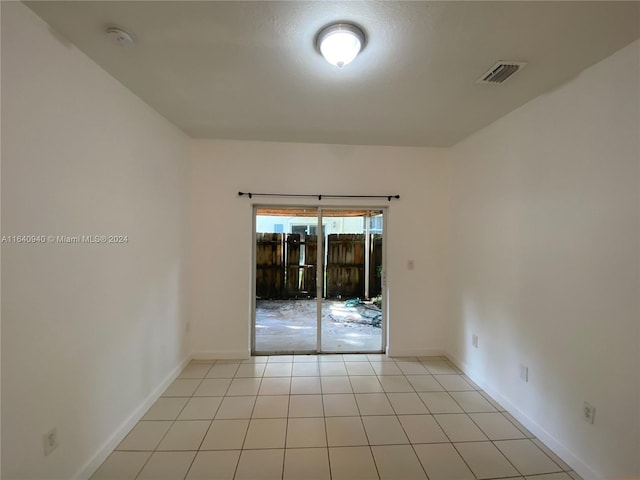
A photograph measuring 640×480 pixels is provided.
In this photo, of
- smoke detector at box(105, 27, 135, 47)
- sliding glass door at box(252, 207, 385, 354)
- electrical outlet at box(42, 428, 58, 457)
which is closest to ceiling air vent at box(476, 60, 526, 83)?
sliding glass door at box(252, 207, 385, 354)

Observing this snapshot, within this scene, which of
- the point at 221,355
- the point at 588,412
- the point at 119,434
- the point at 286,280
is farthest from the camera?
the point at 286,280

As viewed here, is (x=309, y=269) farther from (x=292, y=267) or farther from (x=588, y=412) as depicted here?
(x=588, y=412)

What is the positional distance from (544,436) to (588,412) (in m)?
0.45

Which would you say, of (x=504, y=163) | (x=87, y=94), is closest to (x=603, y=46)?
(x=504, y=163)

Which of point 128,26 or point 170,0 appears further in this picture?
point 128,26

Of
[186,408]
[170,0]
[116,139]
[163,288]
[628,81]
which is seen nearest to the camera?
[170,0]

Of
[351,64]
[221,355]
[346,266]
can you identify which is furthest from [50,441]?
[346,266]

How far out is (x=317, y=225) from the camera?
340 cm

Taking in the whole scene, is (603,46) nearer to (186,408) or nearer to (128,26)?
(128,26)

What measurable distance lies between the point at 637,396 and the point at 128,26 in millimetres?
3254

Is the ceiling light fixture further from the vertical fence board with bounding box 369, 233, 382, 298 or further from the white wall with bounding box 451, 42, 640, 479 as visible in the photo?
the vertical fence board with bounding box 369, 233, 382, 298

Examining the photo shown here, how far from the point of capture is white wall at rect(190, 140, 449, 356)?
3.22 m

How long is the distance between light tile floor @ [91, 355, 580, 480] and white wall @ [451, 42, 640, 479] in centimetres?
33

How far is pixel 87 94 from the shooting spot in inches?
65.4
